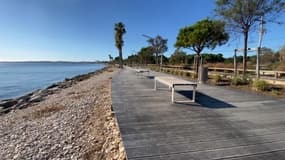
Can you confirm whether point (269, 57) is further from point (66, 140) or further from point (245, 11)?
point (66, 140)

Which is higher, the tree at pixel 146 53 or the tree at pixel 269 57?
the tree at pixel 146 53

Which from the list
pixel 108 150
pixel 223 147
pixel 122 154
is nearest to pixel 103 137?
pixel 108 150

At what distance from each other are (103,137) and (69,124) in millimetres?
1694

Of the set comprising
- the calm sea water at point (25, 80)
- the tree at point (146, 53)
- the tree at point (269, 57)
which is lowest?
the calm sea water at point (25, 80)

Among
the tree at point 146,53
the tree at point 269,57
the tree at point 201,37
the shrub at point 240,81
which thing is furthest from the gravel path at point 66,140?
the tree at point 146,53

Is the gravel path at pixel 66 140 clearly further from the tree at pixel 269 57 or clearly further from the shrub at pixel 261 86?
the tree at pixel 269 57

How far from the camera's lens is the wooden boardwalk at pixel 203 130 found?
254 cm

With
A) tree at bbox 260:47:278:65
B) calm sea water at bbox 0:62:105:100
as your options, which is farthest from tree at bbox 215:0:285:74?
tree at bbox 260:47:278:65

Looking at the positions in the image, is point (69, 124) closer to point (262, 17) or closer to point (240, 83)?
point (240, 83)

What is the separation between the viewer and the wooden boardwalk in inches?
100

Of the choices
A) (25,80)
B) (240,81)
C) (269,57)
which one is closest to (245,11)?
(240,81)

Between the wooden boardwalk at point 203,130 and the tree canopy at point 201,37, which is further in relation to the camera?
the tree canopy at point 201,37

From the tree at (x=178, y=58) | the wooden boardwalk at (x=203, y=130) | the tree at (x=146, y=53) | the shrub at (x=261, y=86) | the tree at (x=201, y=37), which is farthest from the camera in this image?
the tree at (x=146, y=53)

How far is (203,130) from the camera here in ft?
10.9
